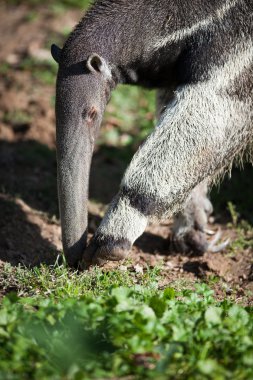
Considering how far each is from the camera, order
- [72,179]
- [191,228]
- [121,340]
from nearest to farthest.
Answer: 1. [121,340]
2. [72,179]
3. [191,228]

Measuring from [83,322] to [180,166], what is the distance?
64.1 inches

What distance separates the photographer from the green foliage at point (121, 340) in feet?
9.75

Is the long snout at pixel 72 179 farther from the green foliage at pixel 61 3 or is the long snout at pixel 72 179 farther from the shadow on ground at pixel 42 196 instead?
the green foliage at pixel 61 3

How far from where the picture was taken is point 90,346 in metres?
3.23

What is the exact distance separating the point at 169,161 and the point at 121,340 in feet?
5.60

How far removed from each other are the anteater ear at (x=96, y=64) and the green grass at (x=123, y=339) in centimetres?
172

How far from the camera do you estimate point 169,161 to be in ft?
14.9

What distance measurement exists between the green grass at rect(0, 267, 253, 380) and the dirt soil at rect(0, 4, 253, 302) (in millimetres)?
1408

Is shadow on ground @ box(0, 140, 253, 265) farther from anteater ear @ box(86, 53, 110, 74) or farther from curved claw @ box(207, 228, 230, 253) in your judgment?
anteater ear @ box(86, 53, 110, 74)

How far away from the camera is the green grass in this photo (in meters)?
2.97

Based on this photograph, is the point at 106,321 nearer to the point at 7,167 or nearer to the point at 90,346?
the point at 90,346

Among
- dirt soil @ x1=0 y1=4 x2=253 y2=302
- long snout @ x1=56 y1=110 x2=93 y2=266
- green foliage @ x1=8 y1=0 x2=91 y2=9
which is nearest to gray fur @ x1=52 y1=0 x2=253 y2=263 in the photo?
long snout @ x1=56 y1=110 x2=93 y2=266

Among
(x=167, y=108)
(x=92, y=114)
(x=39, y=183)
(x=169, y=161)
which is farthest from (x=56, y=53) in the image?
(x=39, y=183)

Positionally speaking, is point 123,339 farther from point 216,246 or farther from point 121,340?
point 216,246
